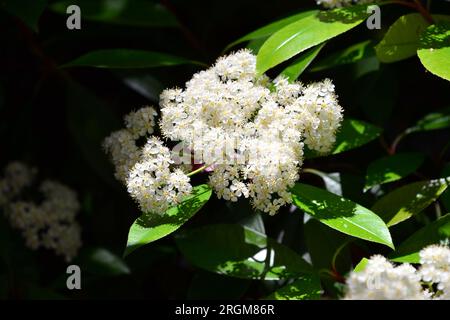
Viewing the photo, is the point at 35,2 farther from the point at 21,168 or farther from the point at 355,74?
the point at 355,74

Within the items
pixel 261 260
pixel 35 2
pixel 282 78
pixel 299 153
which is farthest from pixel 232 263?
pixel 35 2

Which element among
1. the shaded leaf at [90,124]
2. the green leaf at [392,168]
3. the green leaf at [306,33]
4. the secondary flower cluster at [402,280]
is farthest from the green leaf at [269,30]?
the secondary flower cluster at [402,280]

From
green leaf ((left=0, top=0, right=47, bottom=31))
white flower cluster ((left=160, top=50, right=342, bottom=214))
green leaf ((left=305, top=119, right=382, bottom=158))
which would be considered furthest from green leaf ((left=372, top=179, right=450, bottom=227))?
green leaf ((left=0, top=0, right=47, bottom=31))

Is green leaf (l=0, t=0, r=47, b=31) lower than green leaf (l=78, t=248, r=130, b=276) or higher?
higher

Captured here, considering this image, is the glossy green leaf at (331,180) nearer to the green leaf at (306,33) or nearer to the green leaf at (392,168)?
the green leaf at (392,168)

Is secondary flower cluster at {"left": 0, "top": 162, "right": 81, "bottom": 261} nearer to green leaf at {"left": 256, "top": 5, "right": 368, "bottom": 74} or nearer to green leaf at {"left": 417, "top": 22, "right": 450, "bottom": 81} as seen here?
green leaf at {"left": 256, "top": 5, "right": 368, "bottom": 74}

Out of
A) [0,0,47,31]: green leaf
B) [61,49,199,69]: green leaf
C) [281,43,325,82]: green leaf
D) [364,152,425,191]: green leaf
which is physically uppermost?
[0,0,47,31]: green leaf
